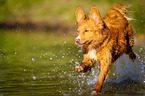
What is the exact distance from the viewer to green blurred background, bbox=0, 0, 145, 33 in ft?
121

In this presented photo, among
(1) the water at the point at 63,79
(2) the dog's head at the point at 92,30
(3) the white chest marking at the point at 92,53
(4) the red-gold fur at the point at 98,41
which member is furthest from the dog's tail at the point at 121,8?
(3) the white chest marking at the point at 92,53

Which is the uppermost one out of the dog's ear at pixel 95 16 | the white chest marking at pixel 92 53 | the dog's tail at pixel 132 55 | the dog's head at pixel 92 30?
the dog's ear at pixel 95 16

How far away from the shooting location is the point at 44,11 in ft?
147

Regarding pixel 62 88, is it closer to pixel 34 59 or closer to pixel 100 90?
pixel 100 90

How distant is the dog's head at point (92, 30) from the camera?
24.4 ft

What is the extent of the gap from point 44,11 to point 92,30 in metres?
37.9

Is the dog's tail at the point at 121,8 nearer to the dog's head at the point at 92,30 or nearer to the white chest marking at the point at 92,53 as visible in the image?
the dog's head at the point at 92,30

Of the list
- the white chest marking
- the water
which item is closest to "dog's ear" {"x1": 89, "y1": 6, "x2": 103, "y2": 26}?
the white chest marking

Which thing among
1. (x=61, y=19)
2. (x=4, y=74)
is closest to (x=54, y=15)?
(x=61, y=19)

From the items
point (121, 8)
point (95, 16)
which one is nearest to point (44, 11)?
point (121, 8)

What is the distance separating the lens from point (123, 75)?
9164mm

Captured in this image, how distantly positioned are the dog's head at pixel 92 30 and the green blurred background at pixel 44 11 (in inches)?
927

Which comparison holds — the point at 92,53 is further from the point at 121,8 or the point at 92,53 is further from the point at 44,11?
the point at 44,11

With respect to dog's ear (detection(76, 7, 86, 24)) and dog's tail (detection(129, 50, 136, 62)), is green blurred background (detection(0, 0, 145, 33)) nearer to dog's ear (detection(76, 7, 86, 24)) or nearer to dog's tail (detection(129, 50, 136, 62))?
dog's tail (detection(129, 50, 136, 62))
